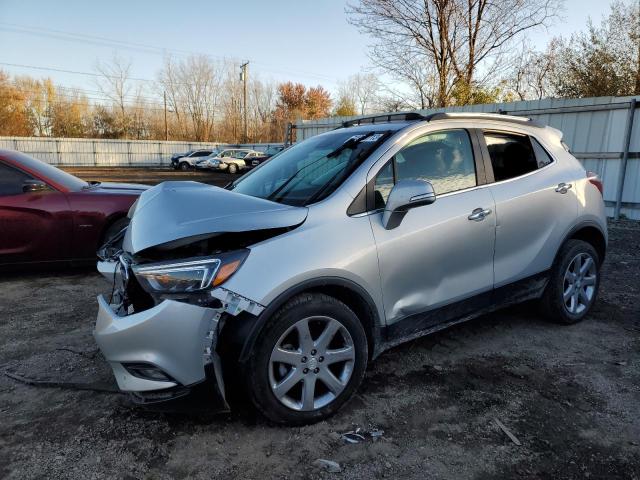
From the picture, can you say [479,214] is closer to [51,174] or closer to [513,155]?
[513,155]

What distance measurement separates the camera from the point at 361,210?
2686 mm

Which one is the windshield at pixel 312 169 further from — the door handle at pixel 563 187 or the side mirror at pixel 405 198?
the door handle at pixel 563 187

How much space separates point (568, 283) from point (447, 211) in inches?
67.5

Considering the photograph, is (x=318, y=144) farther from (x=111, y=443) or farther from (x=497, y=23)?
(x=497, y=23)

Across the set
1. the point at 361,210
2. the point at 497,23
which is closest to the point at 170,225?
the point at 361,210

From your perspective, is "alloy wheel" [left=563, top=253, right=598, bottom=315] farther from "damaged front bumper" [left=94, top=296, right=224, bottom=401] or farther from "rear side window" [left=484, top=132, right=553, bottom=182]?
"damaged front bumper" [left=94, top=296, right=224, bottom=401]

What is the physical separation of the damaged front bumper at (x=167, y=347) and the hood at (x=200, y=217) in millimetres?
381

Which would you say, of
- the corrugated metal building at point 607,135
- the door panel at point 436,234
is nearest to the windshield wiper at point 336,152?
the door panel at point 436,234

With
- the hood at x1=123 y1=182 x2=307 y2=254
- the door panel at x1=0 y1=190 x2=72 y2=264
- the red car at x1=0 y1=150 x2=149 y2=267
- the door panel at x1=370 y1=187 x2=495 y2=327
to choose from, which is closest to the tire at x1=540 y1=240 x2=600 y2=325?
the door panel at x1=370 y1=187 x2=495 y2=327

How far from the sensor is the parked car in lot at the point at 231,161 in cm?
3253

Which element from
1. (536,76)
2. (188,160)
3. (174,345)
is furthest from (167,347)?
(188,160)

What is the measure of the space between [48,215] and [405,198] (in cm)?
440

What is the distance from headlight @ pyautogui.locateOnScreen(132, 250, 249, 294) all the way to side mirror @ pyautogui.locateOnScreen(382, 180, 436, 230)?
3.06 ft

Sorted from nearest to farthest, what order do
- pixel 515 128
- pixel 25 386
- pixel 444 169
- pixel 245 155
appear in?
pixel 25 386 < pixel 444 169 < pixel 515 128 < pixel 245 155
